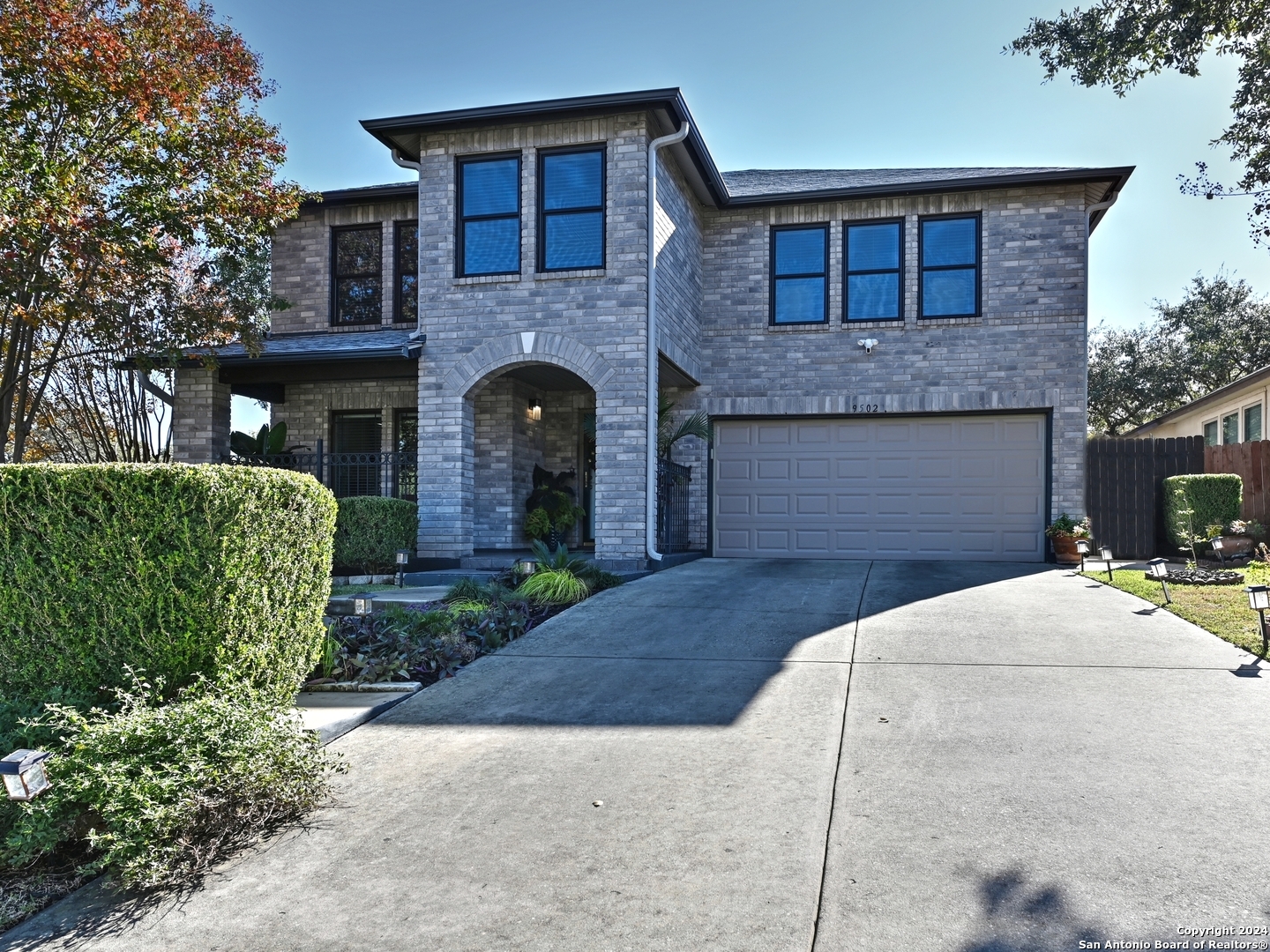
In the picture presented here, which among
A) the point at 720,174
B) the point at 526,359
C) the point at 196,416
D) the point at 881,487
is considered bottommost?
the point at 881,487

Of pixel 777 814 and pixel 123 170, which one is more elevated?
pixel 123 170

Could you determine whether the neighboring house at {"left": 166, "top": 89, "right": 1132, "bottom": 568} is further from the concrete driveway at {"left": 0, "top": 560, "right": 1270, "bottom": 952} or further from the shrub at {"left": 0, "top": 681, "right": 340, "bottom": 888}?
the shrub at {"left": 0, "top": 681, "right": 340, "bottom": 888}

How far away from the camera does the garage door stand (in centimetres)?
Answer: 1357

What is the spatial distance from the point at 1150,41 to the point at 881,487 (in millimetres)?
6676

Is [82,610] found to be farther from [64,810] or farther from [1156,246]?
[1156,246]

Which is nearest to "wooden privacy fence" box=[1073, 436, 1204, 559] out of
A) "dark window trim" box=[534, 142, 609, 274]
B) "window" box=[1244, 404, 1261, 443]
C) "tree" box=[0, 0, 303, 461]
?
"window" box=[1244, 404, 1261, 443]

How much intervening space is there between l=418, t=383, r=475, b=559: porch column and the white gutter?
2394mm

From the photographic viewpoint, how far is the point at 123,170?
10211 millimetres

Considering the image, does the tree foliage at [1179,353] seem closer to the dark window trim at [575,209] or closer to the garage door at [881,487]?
the garage door at [881,487]

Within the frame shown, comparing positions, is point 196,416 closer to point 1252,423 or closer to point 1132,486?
point 1132,486

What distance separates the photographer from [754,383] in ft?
46.5

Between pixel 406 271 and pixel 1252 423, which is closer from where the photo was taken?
pixel 406 271

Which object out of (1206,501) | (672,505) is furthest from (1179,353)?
(672,505)

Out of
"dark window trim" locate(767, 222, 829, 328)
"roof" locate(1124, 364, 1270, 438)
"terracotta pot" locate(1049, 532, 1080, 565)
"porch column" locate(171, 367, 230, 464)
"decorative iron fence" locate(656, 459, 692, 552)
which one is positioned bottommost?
"terracotta pot" locate(1049, 532, 1080, 565)
